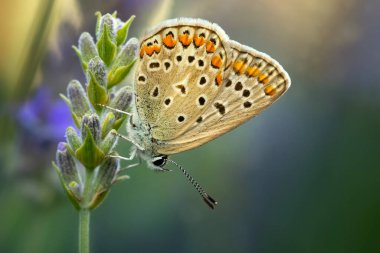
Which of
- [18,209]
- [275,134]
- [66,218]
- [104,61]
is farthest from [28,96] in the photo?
[275,134]

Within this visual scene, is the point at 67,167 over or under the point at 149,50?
under

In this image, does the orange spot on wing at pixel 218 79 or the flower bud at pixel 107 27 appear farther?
the orange spot on wing at pixel 218 79

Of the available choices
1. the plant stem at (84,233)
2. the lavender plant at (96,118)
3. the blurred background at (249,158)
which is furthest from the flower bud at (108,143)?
the blurred background at (249,158)

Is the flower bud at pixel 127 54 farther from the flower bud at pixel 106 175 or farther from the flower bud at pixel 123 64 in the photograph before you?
the flower bud at pixel 106 175

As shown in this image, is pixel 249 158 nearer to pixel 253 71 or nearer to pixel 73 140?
pixel 253 71

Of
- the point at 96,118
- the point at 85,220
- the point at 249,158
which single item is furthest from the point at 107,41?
the point at 249,158
